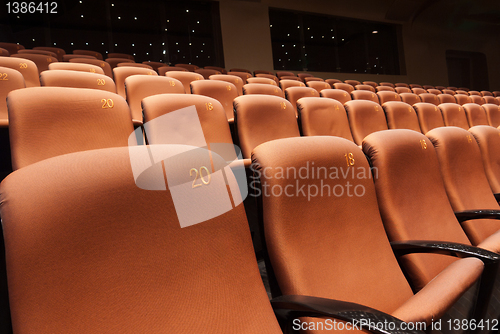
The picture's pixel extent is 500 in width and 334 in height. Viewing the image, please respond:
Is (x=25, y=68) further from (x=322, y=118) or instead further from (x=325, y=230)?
(x=325, y=230)

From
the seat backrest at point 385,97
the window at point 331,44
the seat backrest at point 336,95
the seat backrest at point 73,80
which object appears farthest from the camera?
the window at point 331,44

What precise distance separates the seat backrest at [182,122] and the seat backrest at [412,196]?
298 millimetres

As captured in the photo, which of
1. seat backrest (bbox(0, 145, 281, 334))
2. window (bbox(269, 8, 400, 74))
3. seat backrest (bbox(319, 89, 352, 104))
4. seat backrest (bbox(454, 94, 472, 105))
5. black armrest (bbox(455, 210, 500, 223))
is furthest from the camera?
window (bbox(269, 8, 400, 74))

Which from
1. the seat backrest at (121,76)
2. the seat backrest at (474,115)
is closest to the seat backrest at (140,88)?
the seat backrest at (121,76)

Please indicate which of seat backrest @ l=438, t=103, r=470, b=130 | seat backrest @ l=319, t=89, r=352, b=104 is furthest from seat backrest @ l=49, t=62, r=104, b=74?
seat backrest @ l=438, t=103, r=470, b=130

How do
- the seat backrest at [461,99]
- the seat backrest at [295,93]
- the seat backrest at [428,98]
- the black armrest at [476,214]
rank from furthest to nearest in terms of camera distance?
Result: the seat backrest at [461,99] → the seat backrest at [428,98] → the seat backrest at [295,93] → the black armrest at [476,214]

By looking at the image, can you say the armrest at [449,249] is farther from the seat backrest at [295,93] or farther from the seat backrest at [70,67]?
the seat backrest at [70,67]

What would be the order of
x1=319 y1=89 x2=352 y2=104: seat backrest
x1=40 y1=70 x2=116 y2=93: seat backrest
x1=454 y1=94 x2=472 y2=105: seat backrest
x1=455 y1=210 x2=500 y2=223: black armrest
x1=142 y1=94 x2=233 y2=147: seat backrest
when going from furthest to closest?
1. x1=454 y1=94 x2=472 y2=105: seat backrest
2. x1=319 y1=89 x2=352 y2=104: seat backrest
3. x1=40 y1=70 x2=116 y2=93: seat backrest
4. x1=142 y1=94 x2=233 y2=147: seat backrest
5. x1=455 y1=210 x2=500 y2=223: black armrest

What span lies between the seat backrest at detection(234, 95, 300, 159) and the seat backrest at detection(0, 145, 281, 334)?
388mm

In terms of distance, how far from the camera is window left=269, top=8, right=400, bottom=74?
→ 8.91ft

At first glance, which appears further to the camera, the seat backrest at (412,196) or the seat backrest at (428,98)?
the seat backrest at (428,98)

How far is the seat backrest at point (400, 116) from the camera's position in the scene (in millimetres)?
947

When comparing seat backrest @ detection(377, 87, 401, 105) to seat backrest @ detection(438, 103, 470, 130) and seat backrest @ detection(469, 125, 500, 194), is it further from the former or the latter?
seat backrest @ detection(469, 125, 500, 194)

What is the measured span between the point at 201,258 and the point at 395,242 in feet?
0.74
